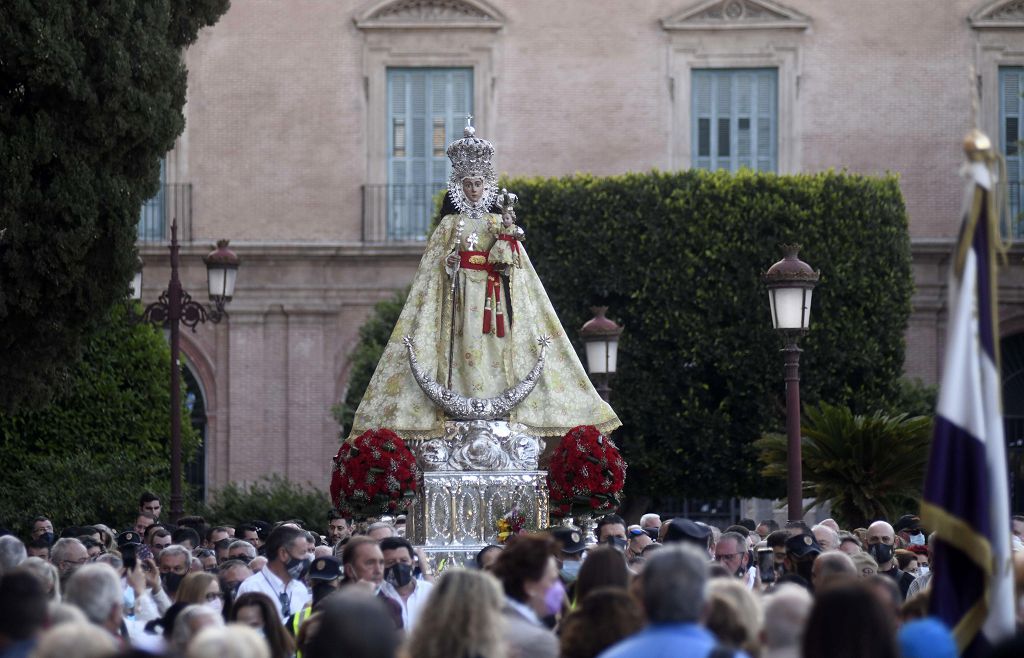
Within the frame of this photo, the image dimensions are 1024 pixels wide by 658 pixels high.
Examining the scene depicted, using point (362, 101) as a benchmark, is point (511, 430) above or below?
below

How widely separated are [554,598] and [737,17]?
2519 cm

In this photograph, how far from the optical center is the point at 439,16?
3219 cm

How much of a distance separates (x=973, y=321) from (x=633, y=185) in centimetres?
2147

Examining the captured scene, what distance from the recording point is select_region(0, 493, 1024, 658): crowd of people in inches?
238

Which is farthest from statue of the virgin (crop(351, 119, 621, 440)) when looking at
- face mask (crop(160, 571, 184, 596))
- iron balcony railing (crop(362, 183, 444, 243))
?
iron balcony railing (crop(362, 183, 444, 243))

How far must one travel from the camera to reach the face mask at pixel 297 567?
10.7m

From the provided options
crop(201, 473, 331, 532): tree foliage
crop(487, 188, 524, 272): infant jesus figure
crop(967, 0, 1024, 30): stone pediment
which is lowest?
crop(201, 473, 331, 532): tree foliage

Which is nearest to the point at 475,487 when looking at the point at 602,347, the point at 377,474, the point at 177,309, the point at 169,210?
the point at 377,474

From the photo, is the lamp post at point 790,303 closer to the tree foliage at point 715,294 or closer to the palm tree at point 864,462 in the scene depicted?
the palm tree at point 864,462

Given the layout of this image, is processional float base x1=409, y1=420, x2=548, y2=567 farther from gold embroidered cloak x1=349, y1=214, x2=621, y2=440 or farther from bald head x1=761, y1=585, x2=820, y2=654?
bald head x1=761, y1=585, x2=820, y2=654

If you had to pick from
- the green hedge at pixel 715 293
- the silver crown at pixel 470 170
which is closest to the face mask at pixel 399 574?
the silver crown at pixel 470 170

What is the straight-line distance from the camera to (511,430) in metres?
12.0

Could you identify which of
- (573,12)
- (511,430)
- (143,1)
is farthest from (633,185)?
(511,430)

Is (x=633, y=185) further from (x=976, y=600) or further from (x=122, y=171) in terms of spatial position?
(x=976, y=600)
